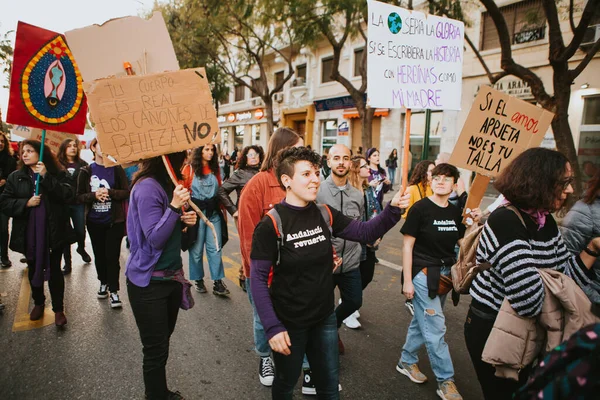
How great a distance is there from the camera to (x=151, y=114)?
2.40 m

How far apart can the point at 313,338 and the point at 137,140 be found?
1.62m

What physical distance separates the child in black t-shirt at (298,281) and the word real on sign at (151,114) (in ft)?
2.32

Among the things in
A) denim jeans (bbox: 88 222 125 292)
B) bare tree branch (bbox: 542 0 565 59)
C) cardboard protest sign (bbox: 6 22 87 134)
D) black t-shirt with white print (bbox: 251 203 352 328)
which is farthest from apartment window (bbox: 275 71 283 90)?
black t-shirt with white print (bbox: 251 203 352 328)

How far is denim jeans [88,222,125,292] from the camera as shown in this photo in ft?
13.8

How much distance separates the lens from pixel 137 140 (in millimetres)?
2350

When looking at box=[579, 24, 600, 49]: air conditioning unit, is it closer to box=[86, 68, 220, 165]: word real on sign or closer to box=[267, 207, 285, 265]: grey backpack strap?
box=[86, 68, 220, 165]: word real on sign

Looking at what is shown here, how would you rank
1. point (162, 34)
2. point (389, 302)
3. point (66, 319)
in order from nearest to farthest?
point (162, 34)
point (66, 319)
point (389, 302)

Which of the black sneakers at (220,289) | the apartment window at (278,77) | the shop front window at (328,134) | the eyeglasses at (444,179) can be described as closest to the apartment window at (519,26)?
the shop front window at (328,134)

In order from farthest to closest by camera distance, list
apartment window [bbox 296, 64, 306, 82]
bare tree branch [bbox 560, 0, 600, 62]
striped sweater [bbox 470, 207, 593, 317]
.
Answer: apartment window [bbox 296, 64, 306, 82]
bare tree branch [bbox 560, 0, 600, 62]
striped sweater [bbox 470, 207, 593, 317]

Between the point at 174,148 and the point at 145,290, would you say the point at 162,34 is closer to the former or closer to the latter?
the point at 174,148

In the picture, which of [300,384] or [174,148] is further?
[300,384]

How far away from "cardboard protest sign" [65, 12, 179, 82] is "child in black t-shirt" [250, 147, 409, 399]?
120 centimetres

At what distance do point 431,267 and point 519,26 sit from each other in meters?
13.6

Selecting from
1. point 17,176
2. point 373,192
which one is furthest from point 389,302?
point 17,176
